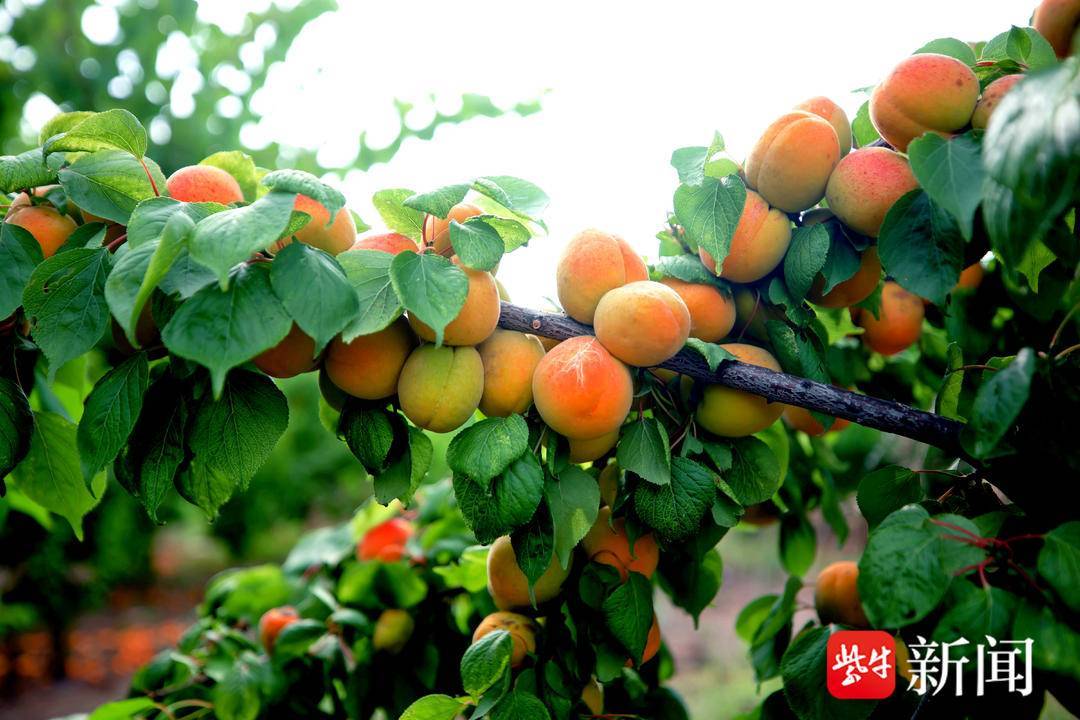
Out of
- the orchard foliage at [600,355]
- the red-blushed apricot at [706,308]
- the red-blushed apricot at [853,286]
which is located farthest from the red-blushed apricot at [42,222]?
the red-blushed apricot at [853,286]

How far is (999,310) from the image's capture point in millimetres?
1023

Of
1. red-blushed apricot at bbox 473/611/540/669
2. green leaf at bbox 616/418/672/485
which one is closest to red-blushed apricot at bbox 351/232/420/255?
green leaf at bbox 616/418/672/485

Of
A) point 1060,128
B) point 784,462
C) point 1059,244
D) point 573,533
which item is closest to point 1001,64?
point 1059,244

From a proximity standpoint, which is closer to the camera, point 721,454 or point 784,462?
point 721,454

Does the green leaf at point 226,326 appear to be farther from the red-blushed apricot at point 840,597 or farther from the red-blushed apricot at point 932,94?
the red-blushed apricot at point 840,597

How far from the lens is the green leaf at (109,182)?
0.54 meters

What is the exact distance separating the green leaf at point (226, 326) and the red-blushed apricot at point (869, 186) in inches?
17.2

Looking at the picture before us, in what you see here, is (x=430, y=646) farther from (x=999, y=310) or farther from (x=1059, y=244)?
(x=999, y=310)

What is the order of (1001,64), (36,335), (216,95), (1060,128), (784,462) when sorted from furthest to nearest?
(216,95)
(784,462)
(1001,64)
(36,335)
(1060,128)

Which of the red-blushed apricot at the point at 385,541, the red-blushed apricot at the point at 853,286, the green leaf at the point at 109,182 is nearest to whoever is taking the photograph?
the green leaf at the point at 109,182

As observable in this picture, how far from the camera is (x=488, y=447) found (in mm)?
549

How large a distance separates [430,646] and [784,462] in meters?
0.45

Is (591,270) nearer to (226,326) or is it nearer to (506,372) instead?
(506,372)

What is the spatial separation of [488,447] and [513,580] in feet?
0.62
